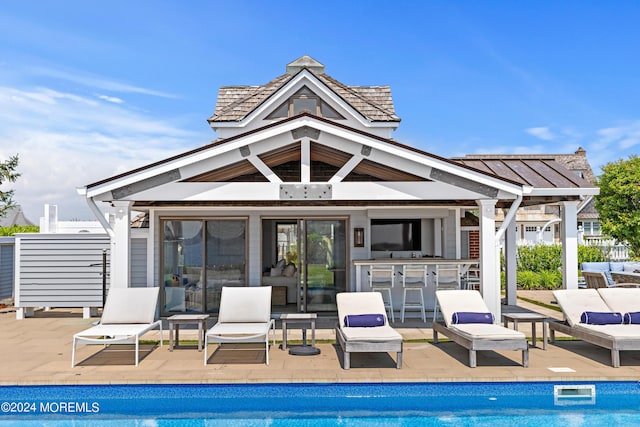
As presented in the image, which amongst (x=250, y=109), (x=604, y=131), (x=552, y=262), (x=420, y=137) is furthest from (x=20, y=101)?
(x=604, y=131)

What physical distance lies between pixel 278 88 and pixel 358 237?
18.3 feet

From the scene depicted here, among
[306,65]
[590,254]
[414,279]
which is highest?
[306,65]

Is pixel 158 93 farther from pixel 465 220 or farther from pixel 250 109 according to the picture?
pixel 465 220

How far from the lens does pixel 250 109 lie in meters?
15.6

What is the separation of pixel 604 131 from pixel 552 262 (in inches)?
860

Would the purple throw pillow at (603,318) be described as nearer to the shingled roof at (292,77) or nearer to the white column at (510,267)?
the white column at (510,267)

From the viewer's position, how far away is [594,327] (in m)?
8.29

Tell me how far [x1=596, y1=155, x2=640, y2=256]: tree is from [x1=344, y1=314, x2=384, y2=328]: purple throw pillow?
19.6 meters

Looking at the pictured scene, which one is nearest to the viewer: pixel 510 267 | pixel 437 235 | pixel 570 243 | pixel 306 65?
pixel 570 243

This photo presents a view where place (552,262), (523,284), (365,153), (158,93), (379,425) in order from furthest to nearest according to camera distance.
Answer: (158,93), (552,262), (523,284), (365,153), (379,425)

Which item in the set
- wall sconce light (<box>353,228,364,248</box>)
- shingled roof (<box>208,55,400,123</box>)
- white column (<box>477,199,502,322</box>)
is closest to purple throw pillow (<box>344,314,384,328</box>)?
white column (<box>477,199,502,322</box>)

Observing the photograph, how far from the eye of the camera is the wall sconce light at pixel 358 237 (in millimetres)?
12570

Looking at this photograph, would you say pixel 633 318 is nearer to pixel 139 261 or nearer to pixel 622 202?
pixel 139 261

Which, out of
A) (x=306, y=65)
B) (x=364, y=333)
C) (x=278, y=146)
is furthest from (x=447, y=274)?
(x=306, y=65)
